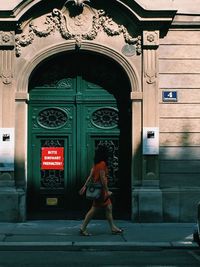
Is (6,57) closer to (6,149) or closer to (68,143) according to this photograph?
(6,149)

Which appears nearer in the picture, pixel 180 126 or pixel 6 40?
pixel 6 40

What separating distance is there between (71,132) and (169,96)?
2.56m

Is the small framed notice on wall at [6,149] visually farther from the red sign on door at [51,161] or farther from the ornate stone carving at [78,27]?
the ornate stone carving at [78,27]

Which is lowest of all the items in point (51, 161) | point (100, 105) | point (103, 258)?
point (103, 258)

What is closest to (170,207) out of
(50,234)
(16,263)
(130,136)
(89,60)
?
(130,136)

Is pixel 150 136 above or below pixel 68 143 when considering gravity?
above

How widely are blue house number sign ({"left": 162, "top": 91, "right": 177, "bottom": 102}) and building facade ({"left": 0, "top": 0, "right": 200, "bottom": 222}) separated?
24 millimetres

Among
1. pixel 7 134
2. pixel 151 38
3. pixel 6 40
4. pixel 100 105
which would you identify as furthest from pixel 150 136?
pixel 6 40

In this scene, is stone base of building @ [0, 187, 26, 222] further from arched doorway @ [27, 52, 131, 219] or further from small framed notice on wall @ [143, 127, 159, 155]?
small framed notice on wall @ [143, 127, 159, 155]

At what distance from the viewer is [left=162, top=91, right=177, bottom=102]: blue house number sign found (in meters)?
14.0

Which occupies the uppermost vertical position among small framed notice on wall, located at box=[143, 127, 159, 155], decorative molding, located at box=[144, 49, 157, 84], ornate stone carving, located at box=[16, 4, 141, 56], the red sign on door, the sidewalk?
ornate stone carving, located at box=[16, 4, 141, 56]

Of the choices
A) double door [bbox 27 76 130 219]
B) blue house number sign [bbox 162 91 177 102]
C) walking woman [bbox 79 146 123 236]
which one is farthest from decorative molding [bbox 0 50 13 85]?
blue house number sign [bbox 162 91 177 102]

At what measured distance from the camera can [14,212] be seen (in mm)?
13469

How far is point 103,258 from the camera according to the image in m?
9.54
